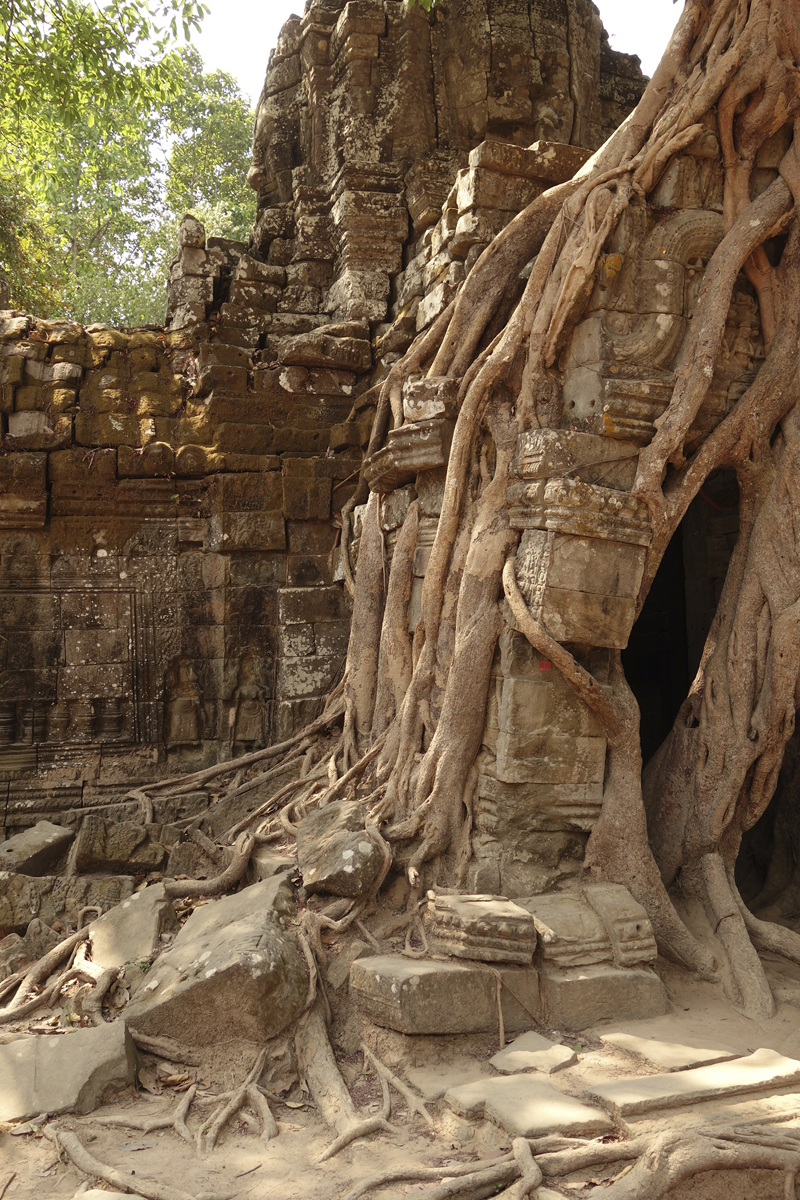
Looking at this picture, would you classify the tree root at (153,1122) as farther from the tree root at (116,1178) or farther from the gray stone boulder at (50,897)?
the gray stone boulder at (50,897)

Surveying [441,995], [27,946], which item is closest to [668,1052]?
[441,995]

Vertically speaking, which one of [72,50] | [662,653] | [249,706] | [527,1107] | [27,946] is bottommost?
[27,946]

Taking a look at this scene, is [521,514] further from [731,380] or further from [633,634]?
[633,634]

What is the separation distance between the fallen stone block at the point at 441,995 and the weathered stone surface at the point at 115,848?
1929mm

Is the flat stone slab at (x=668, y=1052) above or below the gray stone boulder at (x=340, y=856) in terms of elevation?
below

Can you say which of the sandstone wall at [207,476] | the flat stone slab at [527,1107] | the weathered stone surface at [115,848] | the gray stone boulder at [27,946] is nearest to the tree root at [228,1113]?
the flat stone slab at [527,1107]

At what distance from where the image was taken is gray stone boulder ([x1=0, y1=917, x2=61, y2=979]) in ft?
14.1

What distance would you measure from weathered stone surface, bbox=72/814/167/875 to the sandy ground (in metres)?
1.74

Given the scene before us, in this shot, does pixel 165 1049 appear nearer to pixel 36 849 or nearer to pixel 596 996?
pixel 596 996

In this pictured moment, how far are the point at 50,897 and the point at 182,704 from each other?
66.4 inches

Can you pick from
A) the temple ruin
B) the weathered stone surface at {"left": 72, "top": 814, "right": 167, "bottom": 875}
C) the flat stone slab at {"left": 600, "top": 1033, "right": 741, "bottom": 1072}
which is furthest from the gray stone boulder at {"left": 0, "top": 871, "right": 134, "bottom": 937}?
the flat stone slab at {"left": 600, "top": 1033, "right": 741, "bottom": 1072}

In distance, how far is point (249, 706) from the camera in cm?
618

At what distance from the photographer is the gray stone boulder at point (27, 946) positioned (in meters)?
4.30

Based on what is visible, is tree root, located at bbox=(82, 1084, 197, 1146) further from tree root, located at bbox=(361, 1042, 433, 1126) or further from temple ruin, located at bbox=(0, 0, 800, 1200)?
tree root, located at bbox=(361, 1042, 433, 1126)
